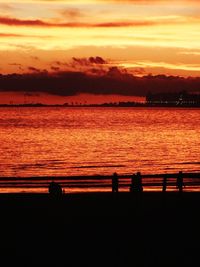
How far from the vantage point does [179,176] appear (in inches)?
1035
